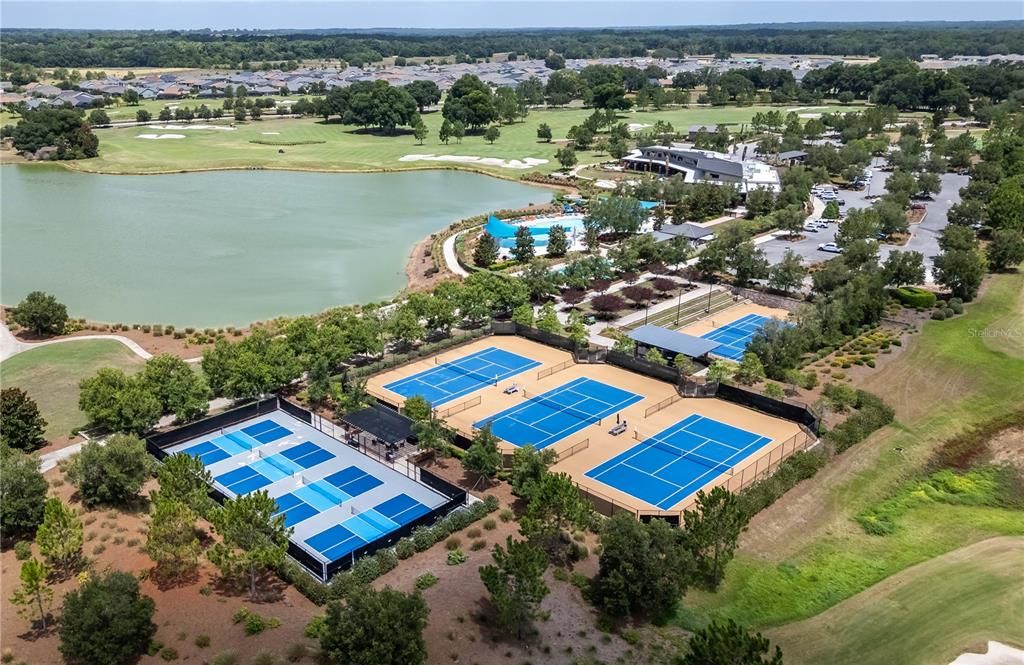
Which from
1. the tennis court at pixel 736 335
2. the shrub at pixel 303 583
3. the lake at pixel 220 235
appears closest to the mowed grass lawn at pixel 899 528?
the tennis court at pixel 736 335

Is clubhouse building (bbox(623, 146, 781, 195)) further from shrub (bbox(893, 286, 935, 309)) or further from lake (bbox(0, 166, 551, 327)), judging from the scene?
shrub (bbox(893, 286, 935, 309))

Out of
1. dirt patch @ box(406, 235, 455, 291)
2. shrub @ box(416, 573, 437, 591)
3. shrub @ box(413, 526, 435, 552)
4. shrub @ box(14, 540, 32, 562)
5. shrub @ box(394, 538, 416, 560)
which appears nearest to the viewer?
shrub @ box(416, 573, 437, 591)

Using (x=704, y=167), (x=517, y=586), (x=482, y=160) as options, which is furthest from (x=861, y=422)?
(x=482, y=160)

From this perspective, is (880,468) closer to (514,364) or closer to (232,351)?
(514,364)

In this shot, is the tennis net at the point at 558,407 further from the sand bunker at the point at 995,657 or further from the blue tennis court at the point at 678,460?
the sand bunker at the point at 995,657

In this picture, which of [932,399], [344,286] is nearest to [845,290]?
[932,399]

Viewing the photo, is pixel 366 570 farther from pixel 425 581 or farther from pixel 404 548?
pixel 425 581

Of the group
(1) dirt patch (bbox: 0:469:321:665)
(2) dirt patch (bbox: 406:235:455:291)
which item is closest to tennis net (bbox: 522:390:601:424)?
(1) dirt patch (bbox: 0:469:321:665)
